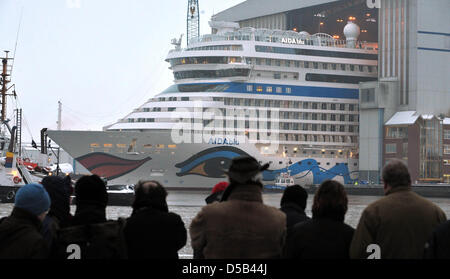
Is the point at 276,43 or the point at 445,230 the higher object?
the point at 276,43

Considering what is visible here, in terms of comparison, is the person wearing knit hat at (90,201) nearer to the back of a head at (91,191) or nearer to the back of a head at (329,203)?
the back of a head at (91,191)

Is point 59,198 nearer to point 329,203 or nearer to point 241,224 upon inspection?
point 241,224

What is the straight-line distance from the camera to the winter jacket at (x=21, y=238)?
517 centimetres

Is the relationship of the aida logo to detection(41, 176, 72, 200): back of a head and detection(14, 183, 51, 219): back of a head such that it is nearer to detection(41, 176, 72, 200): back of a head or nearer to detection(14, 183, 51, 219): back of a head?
detection(41, 176, 72, 200): back of a head

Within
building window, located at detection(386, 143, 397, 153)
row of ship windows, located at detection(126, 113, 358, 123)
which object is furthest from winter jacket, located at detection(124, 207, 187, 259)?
building window, located at detection(386, 143, 397, 153)

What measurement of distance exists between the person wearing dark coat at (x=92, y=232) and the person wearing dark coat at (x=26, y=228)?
420 mm

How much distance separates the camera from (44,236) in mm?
5727

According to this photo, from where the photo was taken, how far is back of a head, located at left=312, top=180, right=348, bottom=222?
585 cm

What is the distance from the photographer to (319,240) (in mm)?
5723

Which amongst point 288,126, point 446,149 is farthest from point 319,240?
point 446,149

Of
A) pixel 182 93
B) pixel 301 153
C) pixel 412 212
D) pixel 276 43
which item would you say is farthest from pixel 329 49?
pixel 412 212
